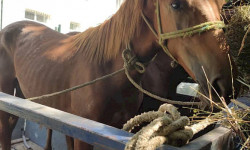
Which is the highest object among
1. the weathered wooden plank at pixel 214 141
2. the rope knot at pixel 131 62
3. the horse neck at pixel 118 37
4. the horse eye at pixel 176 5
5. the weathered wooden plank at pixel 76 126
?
the horse eye at pixel 176 5

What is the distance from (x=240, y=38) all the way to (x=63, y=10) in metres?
11.3

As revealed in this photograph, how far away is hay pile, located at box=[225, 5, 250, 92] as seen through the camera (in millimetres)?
982

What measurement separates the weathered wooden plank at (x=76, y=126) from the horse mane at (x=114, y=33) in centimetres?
61

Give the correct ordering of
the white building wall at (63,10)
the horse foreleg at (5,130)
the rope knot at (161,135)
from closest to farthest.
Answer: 1. the rope knot at (161,135)
2. the horse foreleg at (5,130)
3. the white building wall at (63,10)

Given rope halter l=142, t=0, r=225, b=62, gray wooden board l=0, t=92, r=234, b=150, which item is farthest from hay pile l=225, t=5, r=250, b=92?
gray wooden board l=0, t=92, r=234, b=150

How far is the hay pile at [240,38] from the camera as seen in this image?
38.7 inches

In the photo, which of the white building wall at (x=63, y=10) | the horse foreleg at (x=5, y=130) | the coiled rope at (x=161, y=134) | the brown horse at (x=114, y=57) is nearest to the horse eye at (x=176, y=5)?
the brown horse at (x=114, y=57)

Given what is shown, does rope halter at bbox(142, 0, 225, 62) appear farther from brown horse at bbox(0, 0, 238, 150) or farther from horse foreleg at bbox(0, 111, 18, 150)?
horse foreleg at bbox(0, 111, 18, 150)

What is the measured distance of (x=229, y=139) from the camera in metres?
0.88

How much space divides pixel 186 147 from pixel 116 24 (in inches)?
41.0

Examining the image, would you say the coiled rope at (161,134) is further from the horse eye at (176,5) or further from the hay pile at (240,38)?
the horse eye at (176,5)

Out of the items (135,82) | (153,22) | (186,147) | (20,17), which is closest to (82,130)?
(186,147)

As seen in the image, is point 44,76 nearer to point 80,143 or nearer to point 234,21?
point 80,143

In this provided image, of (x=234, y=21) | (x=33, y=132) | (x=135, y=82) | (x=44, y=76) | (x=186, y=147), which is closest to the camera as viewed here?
(x=186, y=147)
